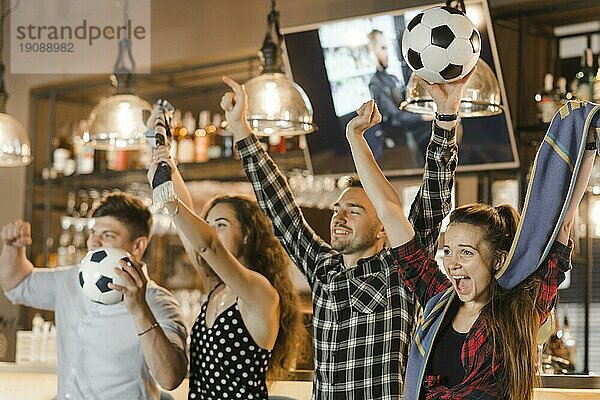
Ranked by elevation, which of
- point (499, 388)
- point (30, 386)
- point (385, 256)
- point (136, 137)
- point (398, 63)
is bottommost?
point (30, 386)

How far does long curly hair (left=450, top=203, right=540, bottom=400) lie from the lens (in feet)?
7.55

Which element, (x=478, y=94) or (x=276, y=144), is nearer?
(x=478, y=94)

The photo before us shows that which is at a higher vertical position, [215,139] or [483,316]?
[215,139]

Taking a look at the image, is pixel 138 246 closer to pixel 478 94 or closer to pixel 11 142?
pixel 11 142

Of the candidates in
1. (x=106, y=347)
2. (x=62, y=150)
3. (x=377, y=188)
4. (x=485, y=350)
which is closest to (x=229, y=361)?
(x=106, y=347)

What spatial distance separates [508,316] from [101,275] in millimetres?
1223

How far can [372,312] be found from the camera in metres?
2.78

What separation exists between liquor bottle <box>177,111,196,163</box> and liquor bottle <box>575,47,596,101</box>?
7.31 feet

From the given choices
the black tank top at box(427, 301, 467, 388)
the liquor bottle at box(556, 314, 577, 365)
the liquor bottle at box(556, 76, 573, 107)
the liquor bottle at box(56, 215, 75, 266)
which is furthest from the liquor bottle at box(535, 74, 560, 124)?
the liquor bottle at box(56, 215, 75, 266)

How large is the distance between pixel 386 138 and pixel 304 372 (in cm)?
196

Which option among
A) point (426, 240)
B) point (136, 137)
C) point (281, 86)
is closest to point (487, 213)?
point (426, 240)

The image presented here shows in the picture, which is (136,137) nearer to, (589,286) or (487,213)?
(487,213)

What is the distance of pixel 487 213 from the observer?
2439 millimetres

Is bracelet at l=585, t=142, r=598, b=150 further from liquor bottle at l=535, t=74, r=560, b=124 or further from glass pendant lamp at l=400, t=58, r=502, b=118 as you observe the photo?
liquor bottle at l=535, t=74, r=560, b=124
